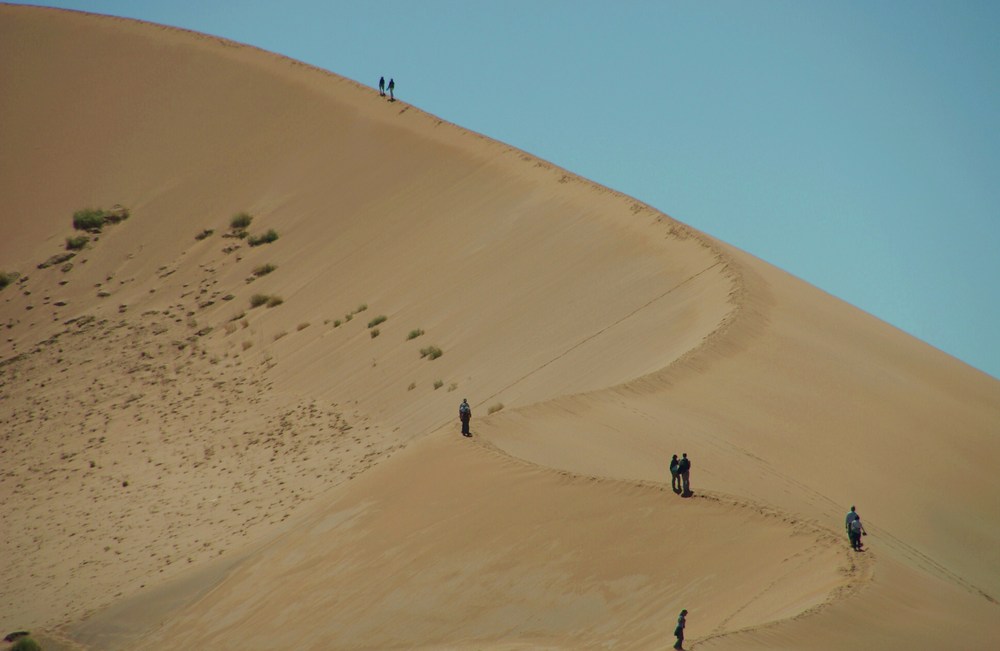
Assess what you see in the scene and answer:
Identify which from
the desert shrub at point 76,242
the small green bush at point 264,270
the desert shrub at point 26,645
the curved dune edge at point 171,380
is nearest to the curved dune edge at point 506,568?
the desert shrub at point 26,645

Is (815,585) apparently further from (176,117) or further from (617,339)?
(176,117)

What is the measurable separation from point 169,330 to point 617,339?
42.8 ft

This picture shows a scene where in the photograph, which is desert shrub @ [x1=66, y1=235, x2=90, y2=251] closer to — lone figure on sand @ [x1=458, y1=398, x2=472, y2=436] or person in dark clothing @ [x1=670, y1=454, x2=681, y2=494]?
lone figure on sand @ [x1=458, y1=398, x2=472, y2=436]

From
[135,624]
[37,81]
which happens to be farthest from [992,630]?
[37,81]

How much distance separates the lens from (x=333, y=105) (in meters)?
46.5

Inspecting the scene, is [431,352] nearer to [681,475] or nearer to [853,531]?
[681,475]

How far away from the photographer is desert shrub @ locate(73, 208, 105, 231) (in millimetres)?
42500

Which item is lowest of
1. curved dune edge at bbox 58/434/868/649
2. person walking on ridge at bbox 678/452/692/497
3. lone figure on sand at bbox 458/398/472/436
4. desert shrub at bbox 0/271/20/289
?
curved dune edge at bbox 58/434/868/649

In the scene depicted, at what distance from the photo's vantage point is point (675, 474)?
18828mm

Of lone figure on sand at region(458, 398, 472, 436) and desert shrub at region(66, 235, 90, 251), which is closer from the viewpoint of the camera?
lone figure on sand at region(458, 398, 472, 436)

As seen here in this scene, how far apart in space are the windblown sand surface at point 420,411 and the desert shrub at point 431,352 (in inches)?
5.9

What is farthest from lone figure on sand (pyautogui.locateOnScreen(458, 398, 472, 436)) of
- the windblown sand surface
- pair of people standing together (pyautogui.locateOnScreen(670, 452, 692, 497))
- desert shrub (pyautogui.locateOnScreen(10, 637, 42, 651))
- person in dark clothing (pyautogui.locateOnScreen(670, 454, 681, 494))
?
desert shrub (pyautogui.locateOnScreen(10, 637, 42, 651))

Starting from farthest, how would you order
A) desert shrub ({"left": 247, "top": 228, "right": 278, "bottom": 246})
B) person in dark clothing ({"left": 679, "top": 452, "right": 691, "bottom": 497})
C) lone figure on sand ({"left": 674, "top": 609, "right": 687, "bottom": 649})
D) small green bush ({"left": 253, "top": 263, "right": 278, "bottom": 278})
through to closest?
desert shrub ({"left": 247, "top": 228, "right": 278, "bottom": 246}) → small green bush ({"left": 253, "top": 263, "right": 278, "bottom": 278}) → person in dark clothing ({"left": 679, "top": 452, "right": 691, "bottom": 497}) → lone figure on sand ({"left": 674, "top": 609, "right": 687, "bottom": 649})

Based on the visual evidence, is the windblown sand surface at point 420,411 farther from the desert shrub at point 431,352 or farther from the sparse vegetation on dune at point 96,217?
the sparse vegetation on dune at point 96,217
